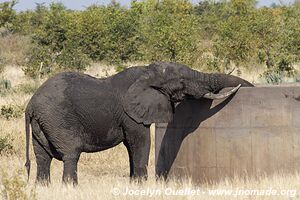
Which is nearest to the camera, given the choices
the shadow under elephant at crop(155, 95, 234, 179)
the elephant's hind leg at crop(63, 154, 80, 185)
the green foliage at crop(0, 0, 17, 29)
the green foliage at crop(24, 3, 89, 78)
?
the shadow under elephant at crop(155, 95, 234, 179)

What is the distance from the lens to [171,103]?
450 inches

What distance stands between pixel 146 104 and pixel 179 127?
60 cm

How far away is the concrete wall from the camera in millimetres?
10562

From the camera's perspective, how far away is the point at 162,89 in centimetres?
1135

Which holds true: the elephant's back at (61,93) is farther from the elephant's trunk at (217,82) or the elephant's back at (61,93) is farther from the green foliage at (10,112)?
the green foliage at (10,112)

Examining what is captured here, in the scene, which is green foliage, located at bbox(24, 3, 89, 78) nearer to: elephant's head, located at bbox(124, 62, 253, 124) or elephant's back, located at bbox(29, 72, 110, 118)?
elephant's back, located at bbox(29, 72, 110, 118)

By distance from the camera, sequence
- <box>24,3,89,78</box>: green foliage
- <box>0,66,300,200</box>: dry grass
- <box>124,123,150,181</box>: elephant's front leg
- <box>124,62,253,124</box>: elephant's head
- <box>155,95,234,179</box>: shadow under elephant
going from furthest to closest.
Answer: <box>24,3,89,78</box>: green foliage
<box>124,123,150,181</box>: elephant's front leg
<box>124,62,253,124</box>: elephant's head
<box>155,95,234,179</box>: shadow under elephant
<box>0,66,300,200</box>: dry grass

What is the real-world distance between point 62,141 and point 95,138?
19.7 inches

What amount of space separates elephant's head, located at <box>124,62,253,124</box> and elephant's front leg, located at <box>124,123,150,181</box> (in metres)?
0.16

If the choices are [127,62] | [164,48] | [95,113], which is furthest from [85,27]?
[95,113]

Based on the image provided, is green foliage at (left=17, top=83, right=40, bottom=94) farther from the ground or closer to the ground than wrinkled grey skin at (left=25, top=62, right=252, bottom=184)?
farther from the ground

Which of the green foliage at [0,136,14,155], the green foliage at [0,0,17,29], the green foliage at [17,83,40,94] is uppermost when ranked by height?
the green foliage at [0,0,17,29]

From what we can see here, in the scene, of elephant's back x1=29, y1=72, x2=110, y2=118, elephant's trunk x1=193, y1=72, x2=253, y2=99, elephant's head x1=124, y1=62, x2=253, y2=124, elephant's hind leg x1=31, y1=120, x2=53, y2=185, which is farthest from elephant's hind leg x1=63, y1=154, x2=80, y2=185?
elephant's trunk x1=193, y1=72, x2=253, y2=99

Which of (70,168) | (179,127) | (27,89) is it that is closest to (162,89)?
(179,127)
